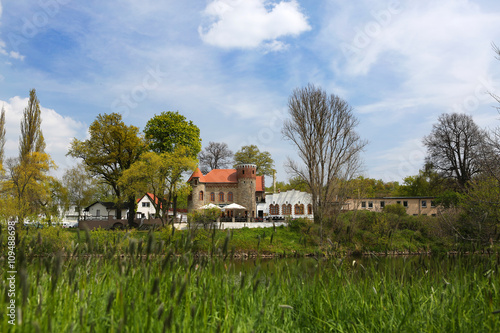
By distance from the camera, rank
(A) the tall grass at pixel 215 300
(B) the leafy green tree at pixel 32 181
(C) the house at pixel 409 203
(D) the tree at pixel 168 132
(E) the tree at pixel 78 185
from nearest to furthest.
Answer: (A) the tall grass at pixel 215 300 < (B) the leafy green tree at pixel 32 181 < (D) the tree at pixel 168 132 < (E) the tree at pixel 78 185 < (C) the house at pixel 409 203

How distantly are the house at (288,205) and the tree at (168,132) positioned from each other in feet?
49.5

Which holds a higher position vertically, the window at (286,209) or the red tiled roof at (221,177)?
the red tiled roof at (221,177)

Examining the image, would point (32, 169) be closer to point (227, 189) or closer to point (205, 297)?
point (227, 189)

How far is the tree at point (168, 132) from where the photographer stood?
40906 mm

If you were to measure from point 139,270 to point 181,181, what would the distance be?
32.7 metres

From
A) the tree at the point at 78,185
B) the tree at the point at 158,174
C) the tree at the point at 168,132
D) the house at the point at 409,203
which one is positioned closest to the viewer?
the tree at the point at 158,174

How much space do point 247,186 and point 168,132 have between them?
14136 mm

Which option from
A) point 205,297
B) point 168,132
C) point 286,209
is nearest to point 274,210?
point 286,209

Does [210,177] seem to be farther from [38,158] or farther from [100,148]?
[38,158]

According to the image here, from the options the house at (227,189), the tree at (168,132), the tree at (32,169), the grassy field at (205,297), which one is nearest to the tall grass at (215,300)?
the grassy field at (205,297)

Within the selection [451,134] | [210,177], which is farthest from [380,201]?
[210,177]

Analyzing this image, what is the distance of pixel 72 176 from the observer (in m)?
47.6

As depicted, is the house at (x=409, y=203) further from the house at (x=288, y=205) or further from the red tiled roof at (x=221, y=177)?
the red tiled roof at (x=221, y=177)

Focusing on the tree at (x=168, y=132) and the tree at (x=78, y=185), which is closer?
the tree at (x=168, y=132)
